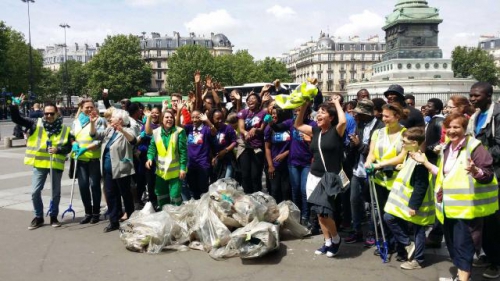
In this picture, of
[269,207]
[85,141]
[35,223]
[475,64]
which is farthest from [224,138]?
[475,64]

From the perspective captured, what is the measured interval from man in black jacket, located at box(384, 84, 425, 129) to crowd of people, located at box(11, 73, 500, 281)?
0.6 inches

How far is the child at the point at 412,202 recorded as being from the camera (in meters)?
4.46

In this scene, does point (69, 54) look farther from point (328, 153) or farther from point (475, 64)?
point (328, 153)

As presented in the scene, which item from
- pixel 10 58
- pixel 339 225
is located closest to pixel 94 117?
pixel 339 225

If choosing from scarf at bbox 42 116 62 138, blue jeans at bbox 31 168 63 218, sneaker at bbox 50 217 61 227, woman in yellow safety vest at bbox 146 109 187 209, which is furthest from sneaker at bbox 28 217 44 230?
woman in yellow safety vest at bbox 146 109 187 209

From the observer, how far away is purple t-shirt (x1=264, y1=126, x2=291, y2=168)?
6229mm

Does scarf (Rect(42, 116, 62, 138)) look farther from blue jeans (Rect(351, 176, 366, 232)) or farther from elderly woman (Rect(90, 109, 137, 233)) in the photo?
blue jeans (Rect(351, 176, 366, 232))

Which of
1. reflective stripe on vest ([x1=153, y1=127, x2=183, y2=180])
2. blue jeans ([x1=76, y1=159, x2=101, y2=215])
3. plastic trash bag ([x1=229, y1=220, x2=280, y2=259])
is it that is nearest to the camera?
plastic trash bag ([x1=229, y1=220, x2=280, y2=259])

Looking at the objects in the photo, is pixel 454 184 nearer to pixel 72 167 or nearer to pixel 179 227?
pixel 179 227

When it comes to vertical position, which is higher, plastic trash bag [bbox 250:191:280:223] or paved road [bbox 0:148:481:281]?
plastic trash bag [bbox 250:191:280:223]

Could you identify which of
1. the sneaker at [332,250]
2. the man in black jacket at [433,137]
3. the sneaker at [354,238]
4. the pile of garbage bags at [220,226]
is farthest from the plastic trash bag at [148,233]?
the man in black jacket at [433,137]

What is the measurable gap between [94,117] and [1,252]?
2.25 m

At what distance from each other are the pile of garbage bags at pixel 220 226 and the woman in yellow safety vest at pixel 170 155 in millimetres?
505

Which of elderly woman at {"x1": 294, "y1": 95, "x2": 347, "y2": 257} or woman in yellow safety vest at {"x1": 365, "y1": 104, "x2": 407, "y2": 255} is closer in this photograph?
woman in yellow safety vest at {"x1": 365, "y1": 104, "x2": 407, "y2": 255}
